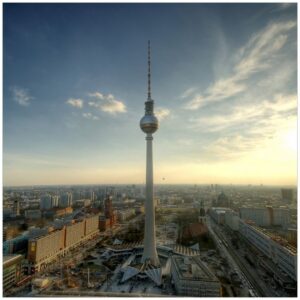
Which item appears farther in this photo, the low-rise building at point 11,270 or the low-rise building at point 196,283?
the low-rise building at point 11,270

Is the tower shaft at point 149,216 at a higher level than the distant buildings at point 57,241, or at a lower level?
higher

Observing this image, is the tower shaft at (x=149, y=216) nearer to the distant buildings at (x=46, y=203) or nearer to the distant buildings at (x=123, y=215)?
the distant buildings at (x=123, y=215)

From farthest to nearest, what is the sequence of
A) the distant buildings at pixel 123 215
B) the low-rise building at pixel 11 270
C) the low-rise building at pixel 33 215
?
the distant buildings at pixel 123 215, the low-rise building at pixel 33 215, the low-rise building at pixel 11 270

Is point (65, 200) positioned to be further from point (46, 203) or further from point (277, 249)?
point (277, 249)

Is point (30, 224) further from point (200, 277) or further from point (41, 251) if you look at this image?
point (200, 277)

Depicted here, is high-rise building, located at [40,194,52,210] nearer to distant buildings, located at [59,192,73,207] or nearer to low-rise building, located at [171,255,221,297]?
distant buildings, located at [59,192,73,207]

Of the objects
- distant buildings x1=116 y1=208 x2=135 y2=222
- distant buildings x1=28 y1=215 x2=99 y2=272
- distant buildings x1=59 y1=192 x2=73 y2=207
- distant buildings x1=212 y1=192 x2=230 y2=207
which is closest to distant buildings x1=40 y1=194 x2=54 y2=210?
distant buildings x1=59 y1=192 x2=73 y2=207

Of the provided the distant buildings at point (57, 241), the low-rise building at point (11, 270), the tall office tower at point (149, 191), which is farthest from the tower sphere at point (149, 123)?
the low-rise building at point (11, 270)

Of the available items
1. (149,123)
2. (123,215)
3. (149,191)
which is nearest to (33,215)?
(123,215)
